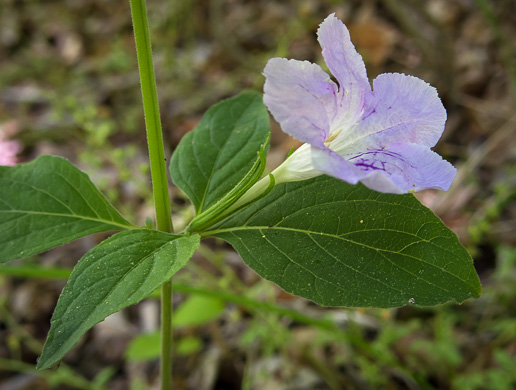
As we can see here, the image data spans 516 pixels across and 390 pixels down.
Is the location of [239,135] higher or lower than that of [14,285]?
higher

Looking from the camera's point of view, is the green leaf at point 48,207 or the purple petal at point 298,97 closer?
the purple petal at point 298,97

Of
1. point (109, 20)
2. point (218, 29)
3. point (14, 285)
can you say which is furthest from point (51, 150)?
point (109, 20)

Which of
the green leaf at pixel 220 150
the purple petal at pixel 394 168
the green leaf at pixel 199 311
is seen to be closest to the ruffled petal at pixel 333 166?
the purple petal at pixel 394 168

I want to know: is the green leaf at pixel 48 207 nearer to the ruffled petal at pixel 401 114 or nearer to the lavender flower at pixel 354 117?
the lavender flower at pixel 354 117

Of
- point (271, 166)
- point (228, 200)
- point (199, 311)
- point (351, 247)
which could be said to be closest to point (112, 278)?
point (228, 200)

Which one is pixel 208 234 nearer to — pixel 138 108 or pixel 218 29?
pixel 218 29

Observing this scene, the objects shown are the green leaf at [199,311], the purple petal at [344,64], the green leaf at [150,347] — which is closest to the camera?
the purple petal at [344,64]

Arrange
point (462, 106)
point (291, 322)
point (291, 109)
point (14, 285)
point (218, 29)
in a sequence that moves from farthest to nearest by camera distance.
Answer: point (218, 29) < point (462, 106) < point (14, 285) < point (291, 322) < point (291, 109)
